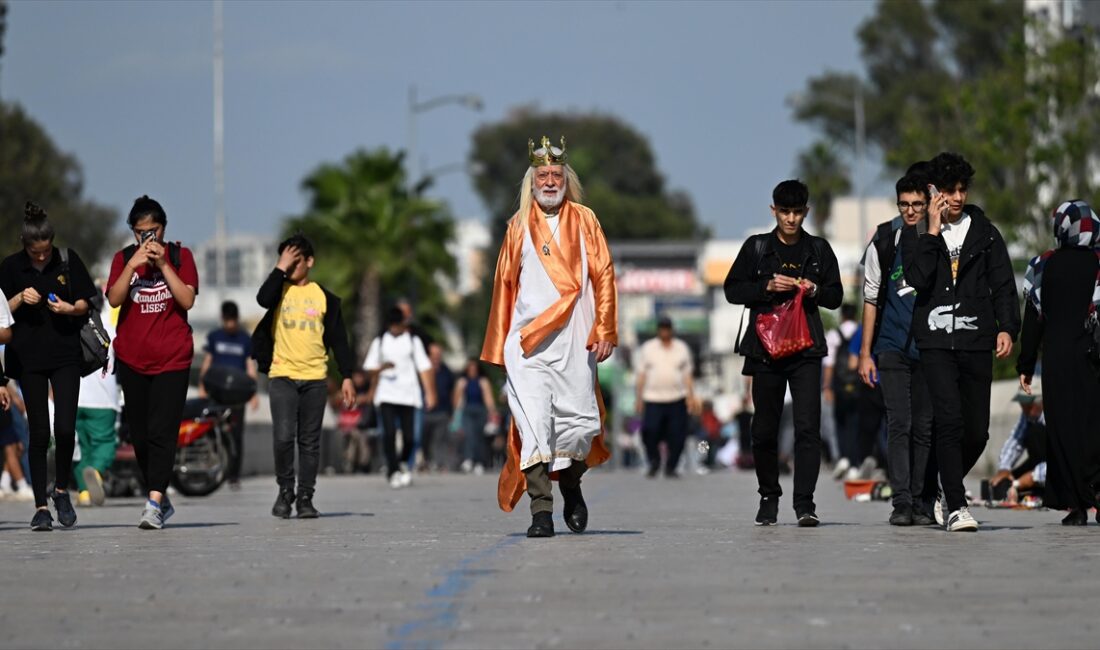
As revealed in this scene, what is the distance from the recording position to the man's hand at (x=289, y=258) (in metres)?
14.9

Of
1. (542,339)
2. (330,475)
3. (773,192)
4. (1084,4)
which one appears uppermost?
(1084,4)

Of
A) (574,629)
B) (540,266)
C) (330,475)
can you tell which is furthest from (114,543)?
(330,475)

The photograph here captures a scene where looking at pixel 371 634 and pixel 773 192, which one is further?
pixel 773 192

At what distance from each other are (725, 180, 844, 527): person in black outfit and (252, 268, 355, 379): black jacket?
137 inches

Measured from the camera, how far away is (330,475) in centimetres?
3284

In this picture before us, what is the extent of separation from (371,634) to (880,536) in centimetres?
480

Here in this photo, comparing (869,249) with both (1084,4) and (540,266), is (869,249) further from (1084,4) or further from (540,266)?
(1084,4)

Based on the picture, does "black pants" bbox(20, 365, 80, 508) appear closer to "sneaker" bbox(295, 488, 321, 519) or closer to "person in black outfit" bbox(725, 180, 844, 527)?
"sneaker" bbox(295, 488, 321, 519)

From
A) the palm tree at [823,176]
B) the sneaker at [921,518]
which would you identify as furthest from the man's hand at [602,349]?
the palm tree at [823,176]

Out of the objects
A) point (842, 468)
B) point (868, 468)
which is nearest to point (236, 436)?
point (868, 468)

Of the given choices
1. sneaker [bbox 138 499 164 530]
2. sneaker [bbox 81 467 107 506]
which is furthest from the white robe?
sneaker [bbox 81 467 107 506]

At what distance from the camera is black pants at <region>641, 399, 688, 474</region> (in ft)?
86.4

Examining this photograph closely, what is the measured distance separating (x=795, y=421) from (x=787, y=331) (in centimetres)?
52

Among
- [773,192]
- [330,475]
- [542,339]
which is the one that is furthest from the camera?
[330,475]
